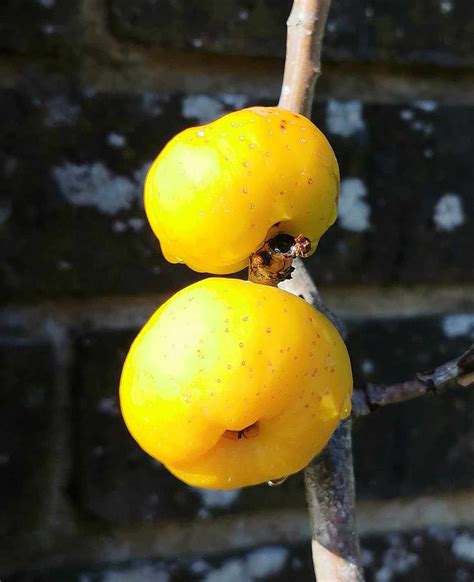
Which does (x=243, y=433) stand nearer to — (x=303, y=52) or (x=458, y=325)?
(x=303, y=52)

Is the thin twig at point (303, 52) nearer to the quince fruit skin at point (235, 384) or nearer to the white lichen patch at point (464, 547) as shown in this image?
the quince fruit skin at point (235, 384)

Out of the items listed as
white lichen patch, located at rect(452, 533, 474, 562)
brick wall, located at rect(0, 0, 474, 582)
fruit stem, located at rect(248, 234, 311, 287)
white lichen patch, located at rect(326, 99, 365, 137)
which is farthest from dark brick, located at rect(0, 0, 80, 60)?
white lichen patch, located at rect(452, 533, 474, 562)

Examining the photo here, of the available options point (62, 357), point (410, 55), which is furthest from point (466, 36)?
point (62, 357)

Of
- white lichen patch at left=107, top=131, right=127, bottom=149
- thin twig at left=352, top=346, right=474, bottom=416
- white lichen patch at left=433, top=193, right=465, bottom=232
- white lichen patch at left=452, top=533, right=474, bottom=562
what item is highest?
thin twig at left=352, top=346, right=474, bottom=416

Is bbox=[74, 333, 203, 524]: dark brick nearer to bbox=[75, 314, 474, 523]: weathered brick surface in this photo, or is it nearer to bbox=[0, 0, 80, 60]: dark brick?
bbox=[75, 314, 474, 523]: weathered brick surface

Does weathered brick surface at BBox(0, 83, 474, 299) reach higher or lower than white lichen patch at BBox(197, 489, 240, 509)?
higher

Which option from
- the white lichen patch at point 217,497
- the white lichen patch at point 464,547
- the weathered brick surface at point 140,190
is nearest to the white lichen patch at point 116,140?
the weathered brick surface at point 140,190

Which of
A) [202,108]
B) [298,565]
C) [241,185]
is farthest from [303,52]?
[298,565]

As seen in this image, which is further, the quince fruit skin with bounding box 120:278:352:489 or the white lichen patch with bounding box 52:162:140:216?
the white lichen patch with bounding box 52:162:140:216
